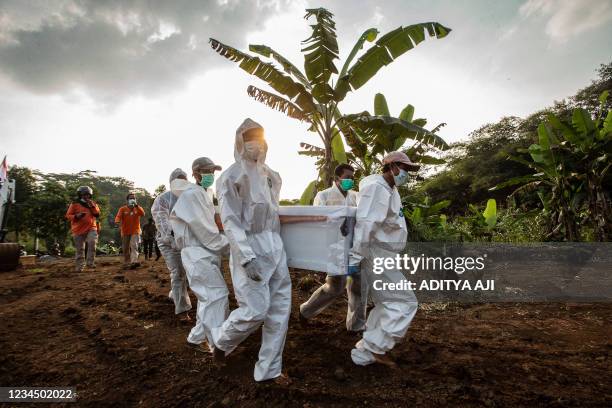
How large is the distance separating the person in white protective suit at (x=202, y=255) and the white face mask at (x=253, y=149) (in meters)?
0.89

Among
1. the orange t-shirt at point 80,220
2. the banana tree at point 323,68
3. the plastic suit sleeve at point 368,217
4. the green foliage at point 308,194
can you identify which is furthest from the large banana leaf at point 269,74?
Answer: the orange t-shirt at point 80,220

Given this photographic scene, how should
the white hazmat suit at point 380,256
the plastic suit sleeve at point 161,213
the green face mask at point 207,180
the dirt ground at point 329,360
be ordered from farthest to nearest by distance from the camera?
the plastic suit sleeve at point 161,213
the green face mask at point 207,180
the white hazmat suit at point 380,256
the dirt ground at point 329,360

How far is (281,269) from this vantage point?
280 centimetres

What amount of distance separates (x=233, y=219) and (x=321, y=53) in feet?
11.8

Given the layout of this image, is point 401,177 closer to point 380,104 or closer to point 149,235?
point 380,104

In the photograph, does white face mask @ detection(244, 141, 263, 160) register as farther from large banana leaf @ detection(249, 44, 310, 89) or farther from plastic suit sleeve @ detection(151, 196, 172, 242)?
large banana leaf @ detection(249, 44, 310, 89)

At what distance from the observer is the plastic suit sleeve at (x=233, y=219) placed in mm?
2624

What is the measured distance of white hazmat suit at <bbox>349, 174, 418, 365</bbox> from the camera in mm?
2783

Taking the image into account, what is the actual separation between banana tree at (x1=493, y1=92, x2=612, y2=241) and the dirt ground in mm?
2496

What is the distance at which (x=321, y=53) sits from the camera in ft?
17.3

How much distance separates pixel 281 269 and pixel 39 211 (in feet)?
67.9

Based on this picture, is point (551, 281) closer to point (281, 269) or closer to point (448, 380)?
point (448, 380)

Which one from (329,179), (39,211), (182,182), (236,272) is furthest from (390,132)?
(39,211)

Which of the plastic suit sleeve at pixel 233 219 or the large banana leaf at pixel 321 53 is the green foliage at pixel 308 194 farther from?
the plastic suit sleeve at pixel 233 219
